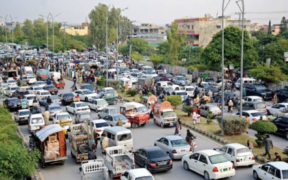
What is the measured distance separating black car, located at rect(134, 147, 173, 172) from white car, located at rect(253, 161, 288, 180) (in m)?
3.81

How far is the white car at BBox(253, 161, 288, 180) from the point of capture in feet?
48.6

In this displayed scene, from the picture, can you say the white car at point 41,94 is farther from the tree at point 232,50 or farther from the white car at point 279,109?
the tree at point 232,50

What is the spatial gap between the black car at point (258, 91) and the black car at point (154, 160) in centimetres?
2253

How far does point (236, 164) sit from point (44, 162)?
9.04 metres

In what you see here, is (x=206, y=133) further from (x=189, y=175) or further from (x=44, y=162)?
(x=44, y=162)

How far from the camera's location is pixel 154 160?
17.3m

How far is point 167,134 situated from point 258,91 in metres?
16.0

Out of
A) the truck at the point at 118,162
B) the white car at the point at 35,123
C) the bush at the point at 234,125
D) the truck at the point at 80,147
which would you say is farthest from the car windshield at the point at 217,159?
the white car at the point at 35,123

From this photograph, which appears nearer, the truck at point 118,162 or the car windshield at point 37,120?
the truck at point 118,162

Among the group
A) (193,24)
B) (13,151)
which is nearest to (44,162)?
(13,151)

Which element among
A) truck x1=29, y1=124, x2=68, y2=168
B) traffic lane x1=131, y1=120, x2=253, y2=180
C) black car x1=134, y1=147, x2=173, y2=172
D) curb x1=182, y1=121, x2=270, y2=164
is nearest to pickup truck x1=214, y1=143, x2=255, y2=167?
traffic lane x1=131, y1=120, x2=253, y2=180

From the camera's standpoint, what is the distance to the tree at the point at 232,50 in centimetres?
5262

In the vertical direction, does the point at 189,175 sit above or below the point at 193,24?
below

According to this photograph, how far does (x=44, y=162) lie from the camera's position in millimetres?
18297
